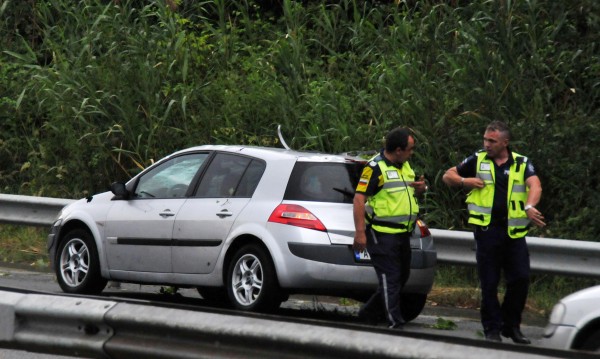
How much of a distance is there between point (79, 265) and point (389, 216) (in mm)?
3590

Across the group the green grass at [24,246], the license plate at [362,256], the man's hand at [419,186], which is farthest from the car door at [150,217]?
the green grass at [24,246]

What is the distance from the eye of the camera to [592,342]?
22.2 feet

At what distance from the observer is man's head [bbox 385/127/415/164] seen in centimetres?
940

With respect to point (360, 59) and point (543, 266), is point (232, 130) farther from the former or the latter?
point (543, 266)

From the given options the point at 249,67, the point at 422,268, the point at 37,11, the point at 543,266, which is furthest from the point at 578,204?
the point at 37,11

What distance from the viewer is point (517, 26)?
15578mm

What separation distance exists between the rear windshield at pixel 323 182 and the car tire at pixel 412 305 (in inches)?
40.7

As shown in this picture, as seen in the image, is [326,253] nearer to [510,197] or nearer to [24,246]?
[510,197]

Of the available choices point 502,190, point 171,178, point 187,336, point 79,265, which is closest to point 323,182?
point 502,190

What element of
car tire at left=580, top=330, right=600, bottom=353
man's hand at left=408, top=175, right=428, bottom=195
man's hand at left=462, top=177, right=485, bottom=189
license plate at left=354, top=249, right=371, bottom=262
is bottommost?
license plate at left=354, top=249, right=371, bottom=262

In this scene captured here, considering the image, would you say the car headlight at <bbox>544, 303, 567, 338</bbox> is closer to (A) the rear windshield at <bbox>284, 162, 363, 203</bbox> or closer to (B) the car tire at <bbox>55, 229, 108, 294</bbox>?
(A) the rear windshield at <bbox>284, 162, 363, 203</bbox>

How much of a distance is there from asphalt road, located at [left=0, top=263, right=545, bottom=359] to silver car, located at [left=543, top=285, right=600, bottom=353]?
2.45 metres

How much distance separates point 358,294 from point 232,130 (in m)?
6.80

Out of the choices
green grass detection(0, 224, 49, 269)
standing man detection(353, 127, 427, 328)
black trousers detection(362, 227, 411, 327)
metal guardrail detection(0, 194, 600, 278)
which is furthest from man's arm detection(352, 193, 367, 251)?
green grass detection(0, 224, 49, 269)
